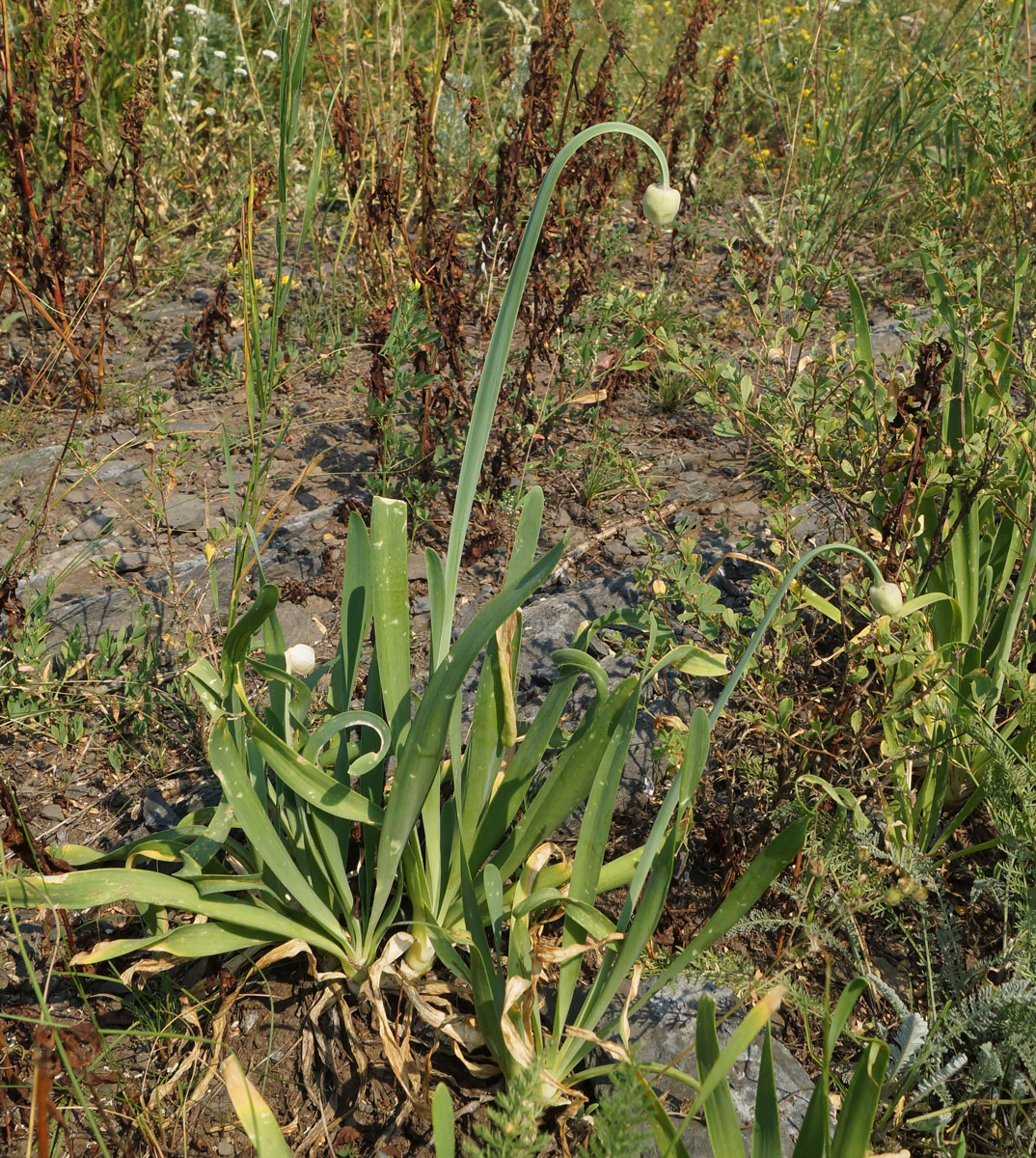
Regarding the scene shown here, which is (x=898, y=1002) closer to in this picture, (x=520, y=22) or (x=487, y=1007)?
(x=487, y=1007)

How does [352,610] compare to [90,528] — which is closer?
[352,610]

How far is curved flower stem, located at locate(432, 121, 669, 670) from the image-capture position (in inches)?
52.3

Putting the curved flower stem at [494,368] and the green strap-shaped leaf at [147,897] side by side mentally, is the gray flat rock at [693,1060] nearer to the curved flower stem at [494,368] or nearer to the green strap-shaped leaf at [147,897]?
the green strap-shaped leaf at [147,897]

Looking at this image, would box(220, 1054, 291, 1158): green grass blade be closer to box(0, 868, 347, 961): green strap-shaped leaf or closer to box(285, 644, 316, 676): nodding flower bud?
box(0, 868, 347, 961): green strap-shaped leaf

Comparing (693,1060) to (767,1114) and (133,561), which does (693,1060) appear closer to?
(767,1114)

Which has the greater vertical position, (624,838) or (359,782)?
(359,782)

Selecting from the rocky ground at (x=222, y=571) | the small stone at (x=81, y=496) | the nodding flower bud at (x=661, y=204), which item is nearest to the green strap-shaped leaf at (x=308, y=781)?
the rocky ground at (x=222, y=571)

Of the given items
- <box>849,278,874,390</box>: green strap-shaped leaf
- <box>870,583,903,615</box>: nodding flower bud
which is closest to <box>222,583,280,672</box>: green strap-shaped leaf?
<box>870,583,903,615</box>: nodding flower bud

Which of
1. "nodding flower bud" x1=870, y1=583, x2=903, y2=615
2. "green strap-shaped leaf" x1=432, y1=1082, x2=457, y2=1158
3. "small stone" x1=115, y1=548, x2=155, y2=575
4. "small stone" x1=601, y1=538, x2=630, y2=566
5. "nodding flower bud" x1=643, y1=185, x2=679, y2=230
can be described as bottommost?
"small stone" x1=115, y1=548, x2=155, y2=575

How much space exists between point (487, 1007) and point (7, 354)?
3.12m

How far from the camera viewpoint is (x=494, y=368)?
4.87ft

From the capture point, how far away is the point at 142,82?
347cm

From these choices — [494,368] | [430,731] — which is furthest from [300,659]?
[494,368]

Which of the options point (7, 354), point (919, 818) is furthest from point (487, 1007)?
point (7, 354)
